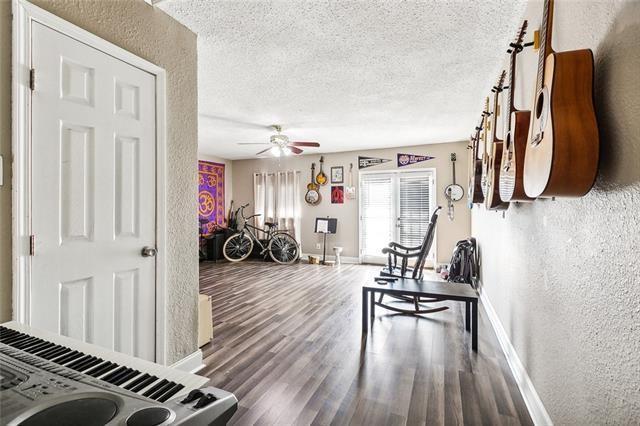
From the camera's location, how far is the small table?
2447 mm

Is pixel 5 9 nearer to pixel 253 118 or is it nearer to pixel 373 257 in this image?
pixel 253 118

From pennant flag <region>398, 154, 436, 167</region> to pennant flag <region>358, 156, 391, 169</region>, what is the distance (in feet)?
0.98

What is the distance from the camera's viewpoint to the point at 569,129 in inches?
36.4

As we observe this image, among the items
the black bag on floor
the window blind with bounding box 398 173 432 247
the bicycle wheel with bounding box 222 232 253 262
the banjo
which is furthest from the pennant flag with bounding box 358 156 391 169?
the bicycle wheel with bounding box 222 232 253 262

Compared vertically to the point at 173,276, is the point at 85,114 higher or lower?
higher

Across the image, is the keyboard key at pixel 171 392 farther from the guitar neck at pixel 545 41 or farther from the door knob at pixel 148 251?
the guitar neck at pixel 545 41

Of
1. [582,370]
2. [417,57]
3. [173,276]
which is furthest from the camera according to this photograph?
[417,57]

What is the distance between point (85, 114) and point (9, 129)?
0.32m

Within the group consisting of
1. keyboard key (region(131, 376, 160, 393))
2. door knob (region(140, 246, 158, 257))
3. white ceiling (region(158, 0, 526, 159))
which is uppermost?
white ceiling (region(158, 0, 526, 159))

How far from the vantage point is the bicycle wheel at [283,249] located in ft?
21.3

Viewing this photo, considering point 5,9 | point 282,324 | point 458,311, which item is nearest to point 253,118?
point 282,324

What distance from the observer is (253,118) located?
4.14 metres

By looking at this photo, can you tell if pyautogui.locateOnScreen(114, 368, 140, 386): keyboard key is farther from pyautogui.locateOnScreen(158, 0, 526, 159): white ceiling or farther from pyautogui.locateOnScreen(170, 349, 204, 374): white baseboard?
pyautogui.locateOnScreen(158, 0, 526, 159): white ceiling

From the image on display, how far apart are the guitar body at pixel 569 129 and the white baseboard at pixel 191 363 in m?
2.20
